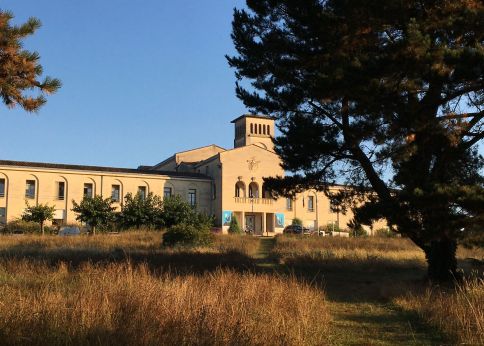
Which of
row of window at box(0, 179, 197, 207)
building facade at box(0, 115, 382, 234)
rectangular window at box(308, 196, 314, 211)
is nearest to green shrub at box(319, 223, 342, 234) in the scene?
building facade at box(0, 115, 382, 234)

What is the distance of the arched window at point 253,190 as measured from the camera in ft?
232

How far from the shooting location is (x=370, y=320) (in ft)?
33.1

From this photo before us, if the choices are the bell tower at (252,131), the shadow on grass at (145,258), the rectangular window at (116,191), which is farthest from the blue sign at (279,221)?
the shadow on grass at (145,258)

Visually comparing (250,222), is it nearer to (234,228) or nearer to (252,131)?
(234,228)

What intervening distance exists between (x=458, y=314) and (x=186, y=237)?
20.6 metres

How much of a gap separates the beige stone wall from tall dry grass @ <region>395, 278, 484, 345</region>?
5432 cm

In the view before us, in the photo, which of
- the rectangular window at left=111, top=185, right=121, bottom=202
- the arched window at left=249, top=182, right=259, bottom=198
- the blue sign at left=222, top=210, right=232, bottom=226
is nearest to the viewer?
the rectangular window at left=111, top=185, right=121, bottom=202

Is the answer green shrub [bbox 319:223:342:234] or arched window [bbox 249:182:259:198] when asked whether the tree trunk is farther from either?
arched window [bbox 249:182:259:198]

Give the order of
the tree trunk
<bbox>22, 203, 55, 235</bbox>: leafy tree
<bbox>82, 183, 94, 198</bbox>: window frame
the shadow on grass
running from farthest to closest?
<bbox>82, 183, 94, 198</bbox>: window frame → <bbox>22, 203, 55, 235</bbox>: leafy tree → the shadow on grass → the tree trunk

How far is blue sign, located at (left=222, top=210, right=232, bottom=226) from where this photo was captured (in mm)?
66056

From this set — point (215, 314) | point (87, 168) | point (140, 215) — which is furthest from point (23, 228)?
point (215, 314)

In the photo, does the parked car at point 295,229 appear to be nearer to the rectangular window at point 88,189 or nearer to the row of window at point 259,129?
the row of window at point 259,129

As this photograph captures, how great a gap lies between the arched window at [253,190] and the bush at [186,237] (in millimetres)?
41984

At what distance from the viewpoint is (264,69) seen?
58.3 ft
